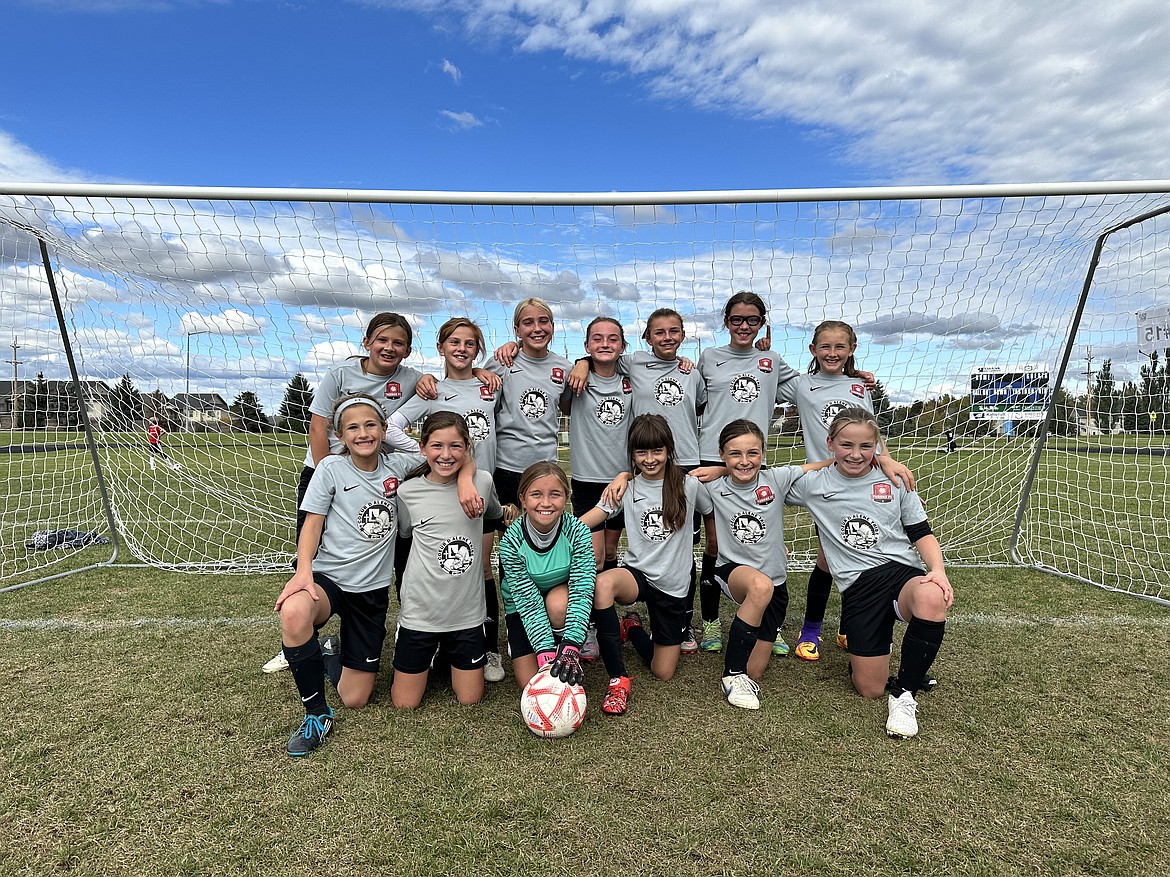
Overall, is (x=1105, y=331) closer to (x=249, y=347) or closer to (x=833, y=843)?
(x=833, y=843)

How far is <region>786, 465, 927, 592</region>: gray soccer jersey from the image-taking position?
119 inches

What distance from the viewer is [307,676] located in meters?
2.55

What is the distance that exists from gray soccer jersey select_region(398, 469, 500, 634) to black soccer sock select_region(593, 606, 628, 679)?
1.85 feet

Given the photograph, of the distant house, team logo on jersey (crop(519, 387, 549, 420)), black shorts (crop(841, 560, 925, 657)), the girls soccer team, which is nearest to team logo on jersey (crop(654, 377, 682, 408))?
the girls soccer team

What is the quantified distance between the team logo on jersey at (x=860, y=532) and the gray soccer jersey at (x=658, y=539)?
69cm

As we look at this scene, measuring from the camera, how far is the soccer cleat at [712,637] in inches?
138

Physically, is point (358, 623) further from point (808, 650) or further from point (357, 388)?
point (808, 650)

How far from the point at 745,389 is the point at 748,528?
926 millimetres

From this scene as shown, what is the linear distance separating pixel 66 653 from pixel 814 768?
3.86m

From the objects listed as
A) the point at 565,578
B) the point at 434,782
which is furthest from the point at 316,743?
the point at 565,578

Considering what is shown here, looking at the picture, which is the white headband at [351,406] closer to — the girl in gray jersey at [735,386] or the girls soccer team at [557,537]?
the girls soccer team at [557,537]

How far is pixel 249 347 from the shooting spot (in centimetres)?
491

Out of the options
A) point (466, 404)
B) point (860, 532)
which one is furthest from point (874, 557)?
point (466, 404)

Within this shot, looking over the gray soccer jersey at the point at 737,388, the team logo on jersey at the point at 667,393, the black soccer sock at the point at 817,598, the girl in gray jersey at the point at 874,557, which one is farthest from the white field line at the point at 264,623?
the team logo on jersey at the point at 667,393
